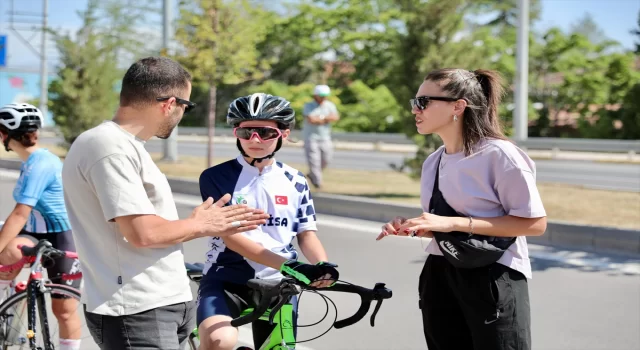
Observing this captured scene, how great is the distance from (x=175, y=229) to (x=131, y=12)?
1950 inches

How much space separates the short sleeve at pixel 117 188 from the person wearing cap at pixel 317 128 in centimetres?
1252

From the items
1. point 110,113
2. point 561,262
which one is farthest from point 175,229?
point 110,113

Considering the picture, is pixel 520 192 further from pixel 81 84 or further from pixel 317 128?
pixel 81 84

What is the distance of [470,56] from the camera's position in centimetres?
1512

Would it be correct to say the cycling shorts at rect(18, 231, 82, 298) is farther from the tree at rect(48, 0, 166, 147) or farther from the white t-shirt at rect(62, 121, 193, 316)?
the tree at rect(48, 0, 166, 147)

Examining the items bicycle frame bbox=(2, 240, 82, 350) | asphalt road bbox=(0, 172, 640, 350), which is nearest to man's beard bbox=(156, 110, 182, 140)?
bicycle frame bbox=(2, 240, 82, 350)

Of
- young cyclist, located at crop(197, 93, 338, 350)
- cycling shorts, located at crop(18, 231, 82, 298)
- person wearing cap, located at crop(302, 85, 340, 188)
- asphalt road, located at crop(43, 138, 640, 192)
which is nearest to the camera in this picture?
young cyclist, located at crop(197, 93, 338, 350)

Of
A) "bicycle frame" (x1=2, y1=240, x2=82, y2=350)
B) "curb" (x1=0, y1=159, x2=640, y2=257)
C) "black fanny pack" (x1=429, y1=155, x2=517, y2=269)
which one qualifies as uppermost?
"black fanny pack" (x1=429, y1=155, x2=517, y2=269)

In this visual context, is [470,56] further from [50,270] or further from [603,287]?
[50,270]

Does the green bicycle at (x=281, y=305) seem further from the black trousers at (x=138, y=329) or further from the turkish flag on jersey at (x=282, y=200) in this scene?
the turkish flag on jersey at (x=282, y=200)

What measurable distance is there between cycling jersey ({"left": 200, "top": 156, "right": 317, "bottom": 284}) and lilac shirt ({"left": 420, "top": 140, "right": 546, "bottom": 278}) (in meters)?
0.70

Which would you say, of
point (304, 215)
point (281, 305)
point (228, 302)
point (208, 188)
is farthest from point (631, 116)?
point (281, 305)

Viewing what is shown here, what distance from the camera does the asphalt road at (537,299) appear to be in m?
6.61

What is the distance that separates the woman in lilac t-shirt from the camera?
3.41m
